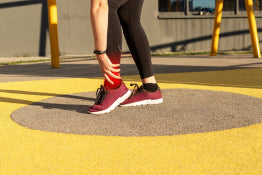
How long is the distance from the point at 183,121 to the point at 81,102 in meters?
1.06

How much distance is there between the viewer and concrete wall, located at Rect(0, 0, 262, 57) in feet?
31.5

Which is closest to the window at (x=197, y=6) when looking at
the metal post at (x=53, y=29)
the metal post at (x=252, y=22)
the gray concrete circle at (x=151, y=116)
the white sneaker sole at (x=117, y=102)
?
the metal post at (x=252, y=22)

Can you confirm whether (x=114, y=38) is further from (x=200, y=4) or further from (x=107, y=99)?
(x=200, y=4)

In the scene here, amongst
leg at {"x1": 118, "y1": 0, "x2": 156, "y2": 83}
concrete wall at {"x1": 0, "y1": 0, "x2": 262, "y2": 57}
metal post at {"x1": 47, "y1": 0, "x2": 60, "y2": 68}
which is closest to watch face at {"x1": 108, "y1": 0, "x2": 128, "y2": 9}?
leg at {"x1": 118, "y1": 0, "x2": 156, "y2": 83}

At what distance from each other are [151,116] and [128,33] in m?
0.72

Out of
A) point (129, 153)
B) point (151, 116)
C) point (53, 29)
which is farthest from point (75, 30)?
point (129, 153)

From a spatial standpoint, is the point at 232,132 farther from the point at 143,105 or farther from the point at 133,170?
the point at 143,105

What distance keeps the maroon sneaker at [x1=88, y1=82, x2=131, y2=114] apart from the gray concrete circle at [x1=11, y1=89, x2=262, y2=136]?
0.17 feet

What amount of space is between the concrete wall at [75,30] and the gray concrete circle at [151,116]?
713 centimetres

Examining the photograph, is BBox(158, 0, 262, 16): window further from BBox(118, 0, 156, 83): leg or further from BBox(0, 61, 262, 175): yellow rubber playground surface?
BBox(0, 61, 262, 175): yellow rubber playground surface

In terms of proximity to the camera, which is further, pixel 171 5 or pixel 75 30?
pixel 171 5

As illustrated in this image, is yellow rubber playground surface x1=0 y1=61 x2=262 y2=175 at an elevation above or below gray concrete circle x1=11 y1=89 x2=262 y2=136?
above

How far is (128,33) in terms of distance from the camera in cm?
267

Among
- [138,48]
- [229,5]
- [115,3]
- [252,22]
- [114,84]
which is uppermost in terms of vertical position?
[115,3]
